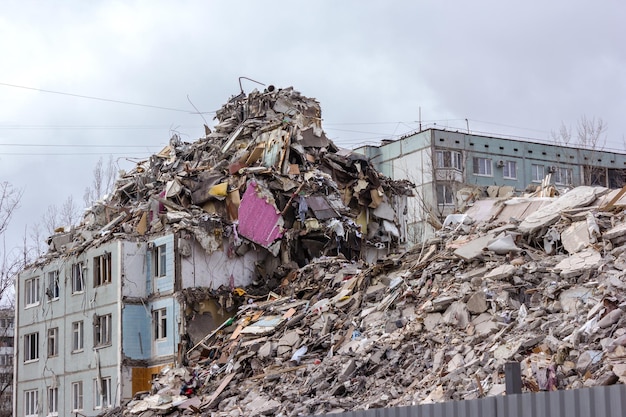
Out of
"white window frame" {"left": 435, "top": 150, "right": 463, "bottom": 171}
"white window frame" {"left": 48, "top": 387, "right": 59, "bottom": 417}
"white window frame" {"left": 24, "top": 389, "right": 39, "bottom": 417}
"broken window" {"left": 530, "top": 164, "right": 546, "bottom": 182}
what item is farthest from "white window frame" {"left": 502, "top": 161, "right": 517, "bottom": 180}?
"white window frame" {"left": 24, "top": 389, "right": 39, "bottom": 417}

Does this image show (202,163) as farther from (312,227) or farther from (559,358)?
(559,358)

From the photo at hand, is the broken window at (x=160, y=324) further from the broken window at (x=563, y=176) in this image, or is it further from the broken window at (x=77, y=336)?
the broken window at (x=563, y=176)

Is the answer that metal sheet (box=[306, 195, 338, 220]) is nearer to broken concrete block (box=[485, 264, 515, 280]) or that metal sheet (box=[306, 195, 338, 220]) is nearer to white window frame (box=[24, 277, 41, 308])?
white window frame (box=[24, 277, 41, 308])

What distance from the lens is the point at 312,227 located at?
1252 inches

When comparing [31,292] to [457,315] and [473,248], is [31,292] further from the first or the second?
[457,315]

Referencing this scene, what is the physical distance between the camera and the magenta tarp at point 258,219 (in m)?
31.6

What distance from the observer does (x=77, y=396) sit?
33.6 meters

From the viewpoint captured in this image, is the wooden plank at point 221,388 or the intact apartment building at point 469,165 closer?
the wooden plank at point 221,388

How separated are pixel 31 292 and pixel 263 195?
38.4ft

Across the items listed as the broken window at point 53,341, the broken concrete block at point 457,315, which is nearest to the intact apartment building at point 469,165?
the broken window at point 53,341

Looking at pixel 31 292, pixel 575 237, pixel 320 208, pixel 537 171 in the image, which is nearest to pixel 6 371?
pixel 31 292

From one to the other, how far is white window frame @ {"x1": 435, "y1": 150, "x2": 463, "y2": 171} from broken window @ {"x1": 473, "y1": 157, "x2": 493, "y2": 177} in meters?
1.28

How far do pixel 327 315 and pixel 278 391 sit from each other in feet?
9.65

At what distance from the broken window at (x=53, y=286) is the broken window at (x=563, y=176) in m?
30.6
